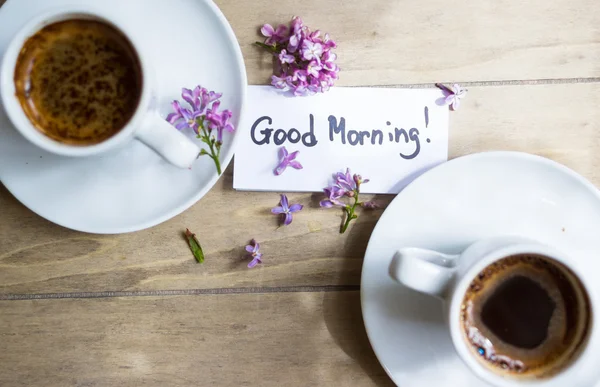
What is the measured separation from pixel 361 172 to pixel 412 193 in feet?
0.26

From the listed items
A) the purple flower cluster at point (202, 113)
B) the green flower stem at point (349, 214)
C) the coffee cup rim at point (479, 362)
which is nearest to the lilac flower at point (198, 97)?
the purple flower cluster at point (202, 113)

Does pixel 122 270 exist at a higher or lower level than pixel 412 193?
lower

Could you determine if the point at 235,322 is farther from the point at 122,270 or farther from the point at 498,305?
the point at 498,305

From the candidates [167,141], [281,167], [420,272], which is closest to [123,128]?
[167,141]

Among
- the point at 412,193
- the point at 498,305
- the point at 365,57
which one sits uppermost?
the point at 365,57

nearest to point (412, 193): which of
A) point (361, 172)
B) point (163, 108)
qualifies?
point (361, 172)

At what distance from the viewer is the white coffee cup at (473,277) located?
58 cm

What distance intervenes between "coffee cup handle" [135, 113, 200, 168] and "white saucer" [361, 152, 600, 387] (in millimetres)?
232

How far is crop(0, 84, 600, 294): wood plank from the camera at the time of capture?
0.75 meters

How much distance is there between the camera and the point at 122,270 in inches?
30.1

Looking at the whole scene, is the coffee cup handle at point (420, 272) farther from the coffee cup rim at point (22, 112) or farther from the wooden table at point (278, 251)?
the coffee cup rim at point (22, 112)

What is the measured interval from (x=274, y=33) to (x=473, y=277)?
37 cm

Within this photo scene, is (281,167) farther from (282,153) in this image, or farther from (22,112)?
(22,112)

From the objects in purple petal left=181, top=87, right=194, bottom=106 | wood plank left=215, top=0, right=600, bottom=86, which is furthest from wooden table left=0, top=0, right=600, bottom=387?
purple petal left=181, top=87, right=194, bottom=106
